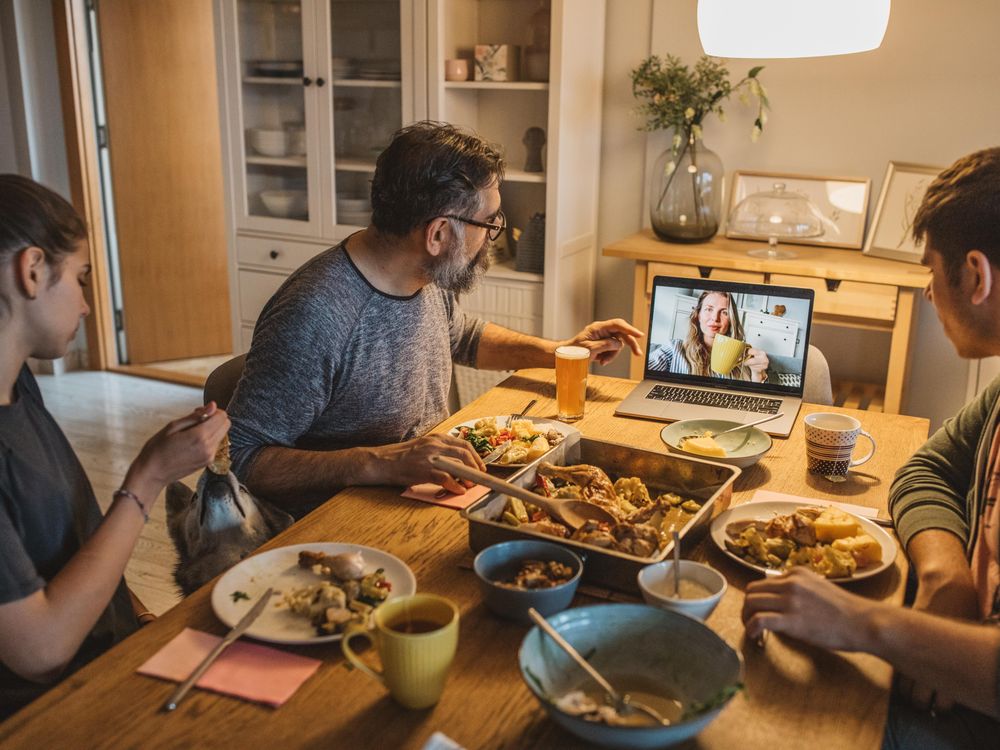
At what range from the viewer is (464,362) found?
2.29 meters

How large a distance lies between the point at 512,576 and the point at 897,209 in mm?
2308

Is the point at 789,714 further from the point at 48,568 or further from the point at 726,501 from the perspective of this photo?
the point at 48,568

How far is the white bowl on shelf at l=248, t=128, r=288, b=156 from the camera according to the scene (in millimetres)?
3639

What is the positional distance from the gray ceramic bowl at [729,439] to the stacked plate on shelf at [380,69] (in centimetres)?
205

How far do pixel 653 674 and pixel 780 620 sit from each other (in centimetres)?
17

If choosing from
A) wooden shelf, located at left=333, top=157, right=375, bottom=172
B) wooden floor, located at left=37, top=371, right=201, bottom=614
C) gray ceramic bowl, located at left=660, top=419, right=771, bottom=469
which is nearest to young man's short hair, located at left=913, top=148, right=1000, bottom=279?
gray ceramic bowl, located at left=660, top=419, right=771, bottom=469

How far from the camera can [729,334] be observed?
2.02m

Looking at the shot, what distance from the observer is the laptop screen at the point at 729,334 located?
1.96 meters

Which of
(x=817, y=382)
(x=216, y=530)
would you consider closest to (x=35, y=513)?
(x=216, y=530)

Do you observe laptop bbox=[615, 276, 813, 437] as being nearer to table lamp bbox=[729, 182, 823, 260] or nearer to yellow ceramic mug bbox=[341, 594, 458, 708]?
yellow ceramic mug bbox=[341, 594, 458, 708]

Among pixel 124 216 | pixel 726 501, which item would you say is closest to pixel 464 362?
pixel 726 501

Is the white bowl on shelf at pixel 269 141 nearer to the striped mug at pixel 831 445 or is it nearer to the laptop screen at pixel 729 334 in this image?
the laptop screen at pixel 729 334

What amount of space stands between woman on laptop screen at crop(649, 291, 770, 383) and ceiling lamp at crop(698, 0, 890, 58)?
1.73ft

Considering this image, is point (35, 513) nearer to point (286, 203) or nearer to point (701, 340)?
point (701, 340)
